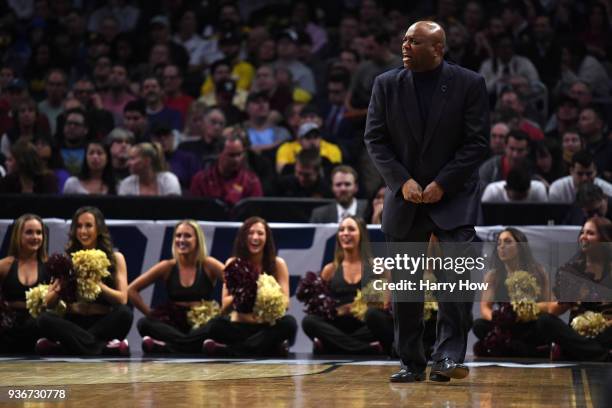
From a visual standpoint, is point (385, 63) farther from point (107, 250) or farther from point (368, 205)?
point (107, 250)

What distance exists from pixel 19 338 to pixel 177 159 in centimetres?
334

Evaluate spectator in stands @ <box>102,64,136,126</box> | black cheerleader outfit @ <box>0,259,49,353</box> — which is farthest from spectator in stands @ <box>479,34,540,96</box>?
black cheerleader outfit @ <box>0,259,49,353</box>

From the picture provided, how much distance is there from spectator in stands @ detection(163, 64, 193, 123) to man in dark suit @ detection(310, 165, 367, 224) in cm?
378

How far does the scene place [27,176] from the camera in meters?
10.2

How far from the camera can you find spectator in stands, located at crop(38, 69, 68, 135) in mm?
13109

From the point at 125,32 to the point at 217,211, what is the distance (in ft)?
19.3

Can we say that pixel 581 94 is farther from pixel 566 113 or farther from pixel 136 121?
pixel 136 121

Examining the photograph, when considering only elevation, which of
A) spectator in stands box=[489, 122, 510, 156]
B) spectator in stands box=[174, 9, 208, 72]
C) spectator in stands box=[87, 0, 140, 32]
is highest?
spectator in stands box=[87, 0, 140, 32]

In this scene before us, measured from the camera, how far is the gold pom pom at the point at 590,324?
7957 mm

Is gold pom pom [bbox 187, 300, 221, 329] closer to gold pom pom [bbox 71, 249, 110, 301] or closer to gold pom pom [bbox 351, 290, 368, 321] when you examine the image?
gold pom pom [bbox 71, 249, 110, 301]

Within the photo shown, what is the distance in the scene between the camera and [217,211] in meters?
9.44

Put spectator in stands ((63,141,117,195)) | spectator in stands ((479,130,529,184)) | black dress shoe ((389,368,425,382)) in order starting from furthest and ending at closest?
spectator in stands ((479,130,529,184)) < spectator in stands ((63,141,117,195)) < black dress shoe ((389,368,425,382))

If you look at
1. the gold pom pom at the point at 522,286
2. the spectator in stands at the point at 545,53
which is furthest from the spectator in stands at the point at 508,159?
the spectator in stands at the point at 545,53

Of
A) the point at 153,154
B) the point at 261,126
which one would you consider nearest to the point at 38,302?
the point at 153,154
